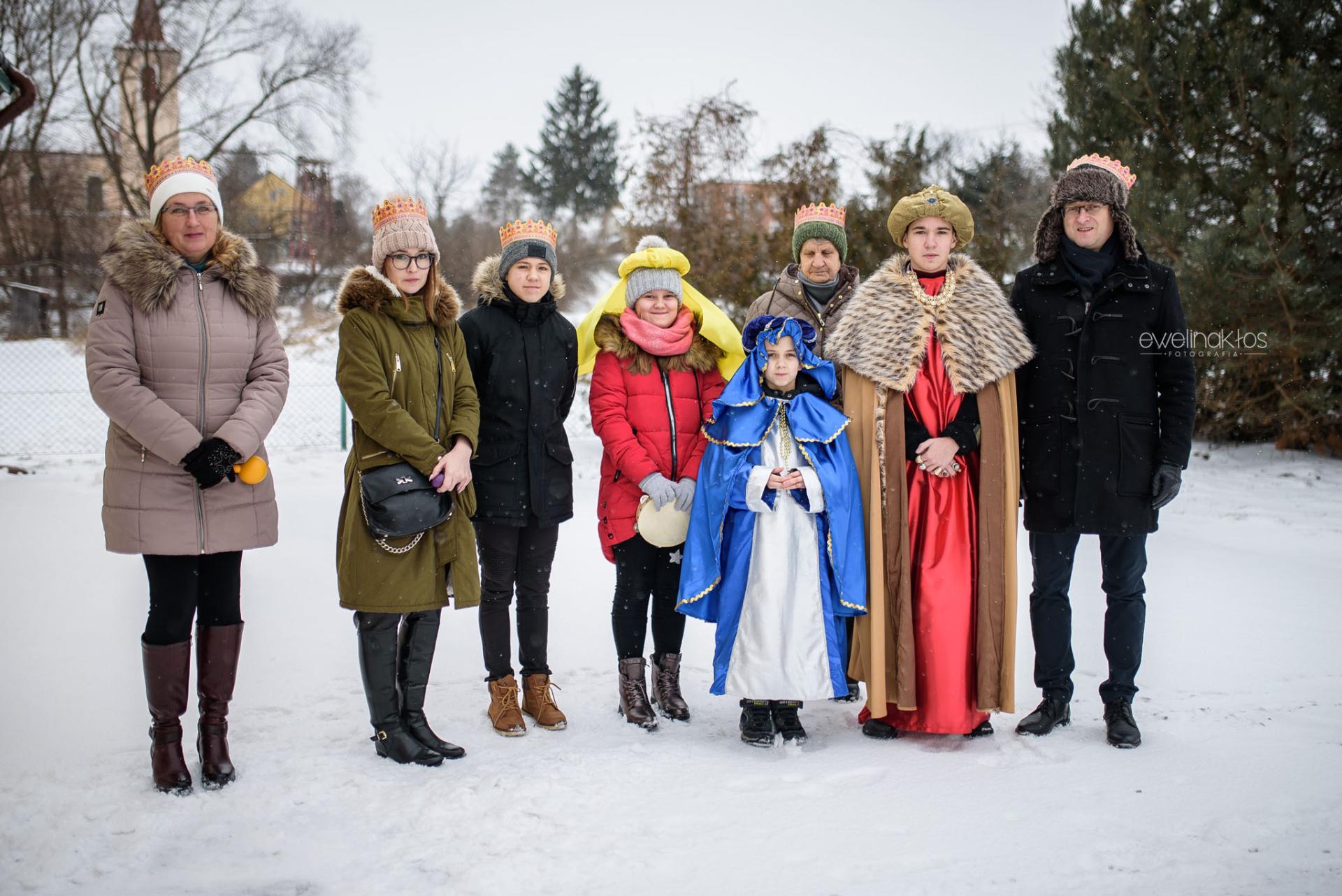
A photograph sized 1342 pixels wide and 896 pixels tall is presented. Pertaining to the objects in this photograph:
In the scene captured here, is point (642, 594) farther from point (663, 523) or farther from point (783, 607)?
point (783, 607)

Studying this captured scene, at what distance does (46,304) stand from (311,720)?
22553 millimetres

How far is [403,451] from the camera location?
3.34 m

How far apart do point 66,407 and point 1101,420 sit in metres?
13.4

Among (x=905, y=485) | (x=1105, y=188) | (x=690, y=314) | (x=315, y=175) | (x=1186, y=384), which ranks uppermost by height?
(x=315, y=175)

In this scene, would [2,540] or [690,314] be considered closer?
[690,314]

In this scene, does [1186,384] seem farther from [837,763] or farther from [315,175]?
[315,175]

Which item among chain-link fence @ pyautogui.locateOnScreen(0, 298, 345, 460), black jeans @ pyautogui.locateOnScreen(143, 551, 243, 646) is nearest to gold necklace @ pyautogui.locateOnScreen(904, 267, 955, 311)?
black jeans @ pyautogui.locateOnScreen(143, 551, 243, 646)

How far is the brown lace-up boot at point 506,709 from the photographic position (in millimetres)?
3729

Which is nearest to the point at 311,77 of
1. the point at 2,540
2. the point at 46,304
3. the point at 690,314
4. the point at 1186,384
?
the point at 46,304

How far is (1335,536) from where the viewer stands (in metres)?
7.37

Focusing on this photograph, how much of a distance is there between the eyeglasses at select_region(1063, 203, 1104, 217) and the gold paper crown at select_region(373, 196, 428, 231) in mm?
2499

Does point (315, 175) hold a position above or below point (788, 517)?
above

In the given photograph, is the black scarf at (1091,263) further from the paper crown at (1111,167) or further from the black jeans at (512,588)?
the black jeans at (512,588)

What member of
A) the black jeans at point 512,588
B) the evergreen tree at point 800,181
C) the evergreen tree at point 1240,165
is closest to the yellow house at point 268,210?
the evergreen tree at point 800,181
